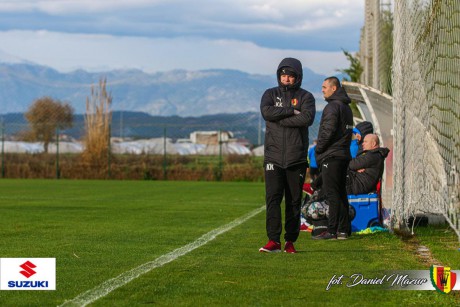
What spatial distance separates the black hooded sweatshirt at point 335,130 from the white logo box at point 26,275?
5.33 m

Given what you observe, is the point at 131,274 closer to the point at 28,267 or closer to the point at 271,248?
the point at 28,267

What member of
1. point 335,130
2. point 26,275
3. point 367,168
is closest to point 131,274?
point 26,275

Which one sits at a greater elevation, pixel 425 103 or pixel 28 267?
pixel 425 103

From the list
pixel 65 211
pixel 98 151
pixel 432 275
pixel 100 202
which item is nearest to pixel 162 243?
pixel 432 275

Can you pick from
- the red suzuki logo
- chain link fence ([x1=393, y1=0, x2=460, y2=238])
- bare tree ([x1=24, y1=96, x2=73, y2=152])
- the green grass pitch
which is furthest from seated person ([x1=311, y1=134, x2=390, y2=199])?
bare tree ([x1=24, y1=96, x2=73, y2=152])

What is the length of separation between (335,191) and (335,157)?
1.35 ft

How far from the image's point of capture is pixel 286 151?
39.0 ft

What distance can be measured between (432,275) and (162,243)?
4.79 metres

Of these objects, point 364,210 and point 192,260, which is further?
point 364,210

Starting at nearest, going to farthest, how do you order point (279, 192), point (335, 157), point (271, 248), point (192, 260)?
1. point (192, 260)
2. point (271, 248)
3. point (279, 192)
4. point (335, 157)

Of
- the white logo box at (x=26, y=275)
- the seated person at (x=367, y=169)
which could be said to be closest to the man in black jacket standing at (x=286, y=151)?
the seated person at (x=367, y=169)

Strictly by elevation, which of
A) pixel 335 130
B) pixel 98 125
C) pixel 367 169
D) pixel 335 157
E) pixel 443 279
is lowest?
pixel 443 279

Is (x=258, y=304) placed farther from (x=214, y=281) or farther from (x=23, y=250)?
(x=23, y=250)

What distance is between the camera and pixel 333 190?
45.3 ft
